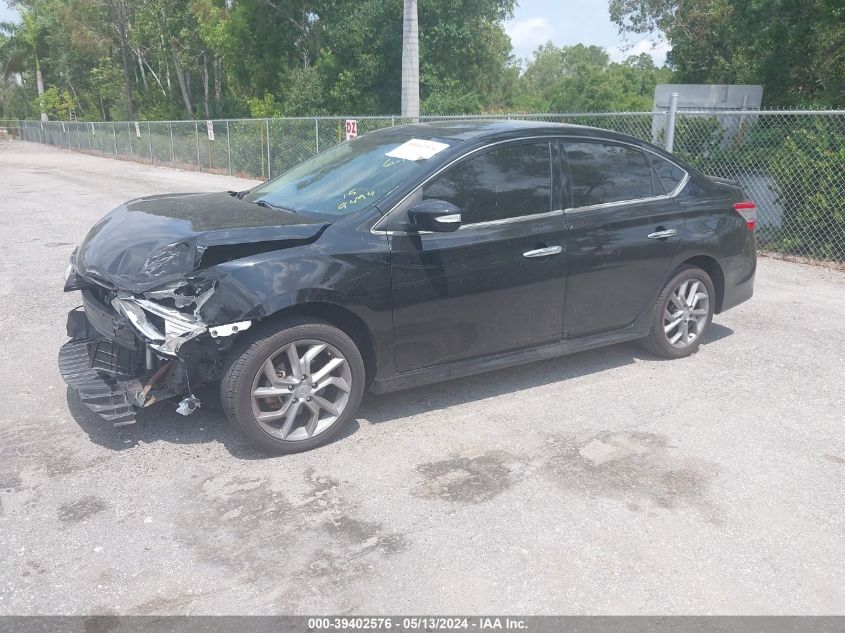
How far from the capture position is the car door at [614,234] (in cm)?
491

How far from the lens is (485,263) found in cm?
446

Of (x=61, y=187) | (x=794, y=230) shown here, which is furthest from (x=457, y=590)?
(x=61, y=187)

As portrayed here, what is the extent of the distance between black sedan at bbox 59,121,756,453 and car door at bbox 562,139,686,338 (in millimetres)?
15

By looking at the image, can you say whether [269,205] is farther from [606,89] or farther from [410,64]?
[606,89]

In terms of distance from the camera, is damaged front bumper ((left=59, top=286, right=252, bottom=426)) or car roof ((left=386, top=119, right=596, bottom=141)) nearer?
damaged front bumper ((left=59, top=286, right=252, bottom=426))

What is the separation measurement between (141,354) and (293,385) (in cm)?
85

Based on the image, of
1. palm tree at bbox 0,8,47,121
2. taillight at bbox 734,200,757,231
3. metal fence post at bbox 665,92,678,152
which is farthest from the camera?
palm tree at bbox 0,8,47,121

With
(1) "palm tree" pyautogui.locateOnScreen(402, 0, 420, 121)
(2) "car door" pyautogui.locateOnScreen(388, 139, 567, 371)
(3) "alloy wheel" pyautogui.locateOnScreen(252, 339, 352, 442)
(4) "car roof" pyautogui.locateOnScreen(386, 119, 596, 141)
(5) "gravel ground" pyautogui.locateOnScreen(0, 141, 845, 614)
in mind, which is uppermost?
(1) "palm tree" pyautogui.locateOnScreen(402, 0, 420, 121)

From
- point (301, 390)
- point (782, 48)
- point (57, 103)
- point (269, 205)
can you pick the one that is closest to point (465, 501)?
point (301, 390)

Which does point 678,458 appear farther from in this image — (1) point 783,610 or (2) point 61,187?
(2) point 61,187

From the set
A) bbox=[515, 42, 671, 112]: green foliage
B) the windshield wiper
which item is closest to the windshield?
the windshield wiper

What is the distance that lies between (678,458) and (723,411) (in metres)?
0.88

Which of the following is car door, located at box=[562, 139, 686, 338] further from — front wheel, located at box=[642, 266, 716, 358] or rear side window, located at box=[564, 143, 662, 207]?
front wheel, located at box=[642, 266, 716, 358]

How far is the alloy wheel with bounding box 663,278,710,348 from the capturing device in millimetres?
5570
